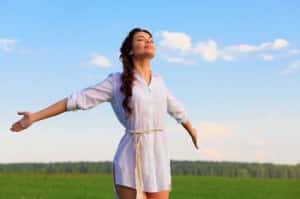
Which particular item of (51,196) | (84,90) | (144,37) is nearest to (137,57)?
(144,37)

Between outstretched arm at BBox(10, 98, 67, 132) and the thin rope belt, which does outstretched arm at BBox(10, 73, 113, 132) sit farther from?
the thin rope belt

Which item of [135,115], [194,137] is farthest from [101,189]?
[135,115]

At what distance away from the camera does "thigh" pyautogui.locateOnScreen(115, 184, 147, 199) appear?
559cm

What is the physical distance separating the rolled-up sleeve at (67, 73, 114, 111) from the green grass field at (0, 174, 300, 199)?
10.7 m

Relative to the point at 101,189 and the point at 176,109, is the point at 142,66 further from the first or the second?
the point at 101,189

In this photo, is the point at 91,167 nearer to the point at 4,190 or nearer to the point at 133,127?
the point at 4,190

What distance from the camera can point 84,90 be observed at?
579 cm

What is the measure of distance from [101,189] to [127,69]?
1460cm

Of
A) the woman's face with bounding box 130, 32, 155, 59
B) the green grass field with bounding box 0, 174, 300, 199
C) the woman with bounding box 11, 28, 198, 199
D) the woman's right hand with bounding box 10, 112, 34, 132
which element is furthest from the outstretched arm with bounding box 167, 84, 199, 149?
the green grass field with bounding box 0, 174, 300, 199

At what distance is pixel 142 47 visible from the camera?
573 centimetres

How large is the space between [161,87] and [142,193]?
99 centimetres

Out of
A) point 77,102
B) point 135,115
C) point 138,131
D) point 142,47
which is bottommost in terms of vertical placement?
point 138,131

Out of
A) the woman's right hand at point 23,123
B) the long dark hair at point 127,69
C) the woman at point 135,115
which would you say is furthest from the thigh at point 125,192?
the woman's right hand at point 23,123

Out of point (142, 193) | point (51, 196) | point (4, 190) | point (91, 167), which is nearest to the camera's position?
point (142, 193)
